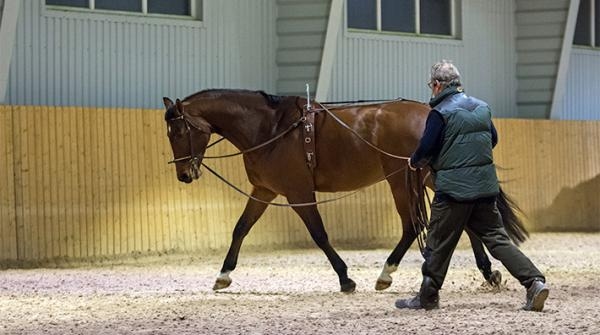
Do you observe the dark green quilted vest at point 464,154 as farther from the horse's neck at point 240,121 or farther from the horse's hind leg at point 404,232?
the horse's neck at point 240,121

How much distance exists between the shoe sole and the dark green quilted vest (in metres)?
0.81

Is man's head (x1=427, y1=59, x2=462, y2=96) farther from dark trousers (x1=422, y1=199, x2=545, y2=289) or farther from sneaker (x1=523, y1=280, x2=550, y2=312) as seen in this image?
sneaker (x1=523, y1=280, x2=550, y2=312)

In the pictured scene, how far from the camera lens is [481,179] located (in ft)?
23.5

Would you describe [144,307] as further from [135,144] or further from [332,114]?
[135,144]

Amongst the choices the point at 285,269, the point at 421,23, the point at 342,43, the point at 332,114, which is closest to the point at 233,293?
the point at 332,114

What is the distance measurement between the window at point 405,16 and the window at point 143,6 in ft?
9.29

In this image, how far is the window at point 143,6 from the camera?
13.8 m

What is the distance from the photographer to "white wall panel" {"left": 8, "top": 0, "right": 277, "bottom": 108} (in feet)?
43.9

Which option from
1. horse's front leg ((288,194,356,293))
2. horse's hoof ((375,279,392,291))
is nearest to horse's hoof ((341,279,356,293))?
horse's front leg ((288,194,356,293))

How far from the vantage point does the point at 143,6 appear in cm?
1434

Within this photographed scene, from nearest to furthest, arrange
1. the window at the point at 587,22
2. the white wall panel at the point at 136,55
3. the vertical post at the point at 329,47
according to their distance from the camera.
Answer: the white wall panel at the point at 136,55, the vertical post at the point at 329,47, the window at the point at 587,22

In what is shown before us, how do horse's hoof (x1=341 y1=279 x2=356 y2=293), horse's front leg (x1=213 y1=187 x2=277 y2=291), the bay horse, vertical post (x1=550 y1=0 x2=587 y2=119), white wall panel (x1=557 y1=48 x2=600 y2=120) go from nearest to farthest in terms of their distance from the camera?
horse's hoof (x1=341 y1=279 x2=356 y2=293), the bay horse, horse's front leg (x1=213 y1=187 x2=277 y2=291), vertical post (x1=550 y1=0 x2=587 y2=119), white wall panel (x1=557 y1=48 x2=600 y2=120)

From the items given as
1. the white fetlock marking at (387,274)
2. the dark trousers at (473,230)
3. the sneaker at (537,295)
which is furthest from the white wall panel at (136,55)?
the sneaker at (537,295)

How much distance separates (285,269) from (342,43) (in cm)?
544
